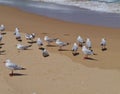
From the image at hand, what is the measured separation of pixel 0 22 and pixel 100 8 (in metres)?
12.4

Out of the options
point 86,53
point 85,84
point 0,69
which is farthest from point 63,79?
point 86,53

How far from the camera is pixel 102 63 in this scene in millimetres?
14711

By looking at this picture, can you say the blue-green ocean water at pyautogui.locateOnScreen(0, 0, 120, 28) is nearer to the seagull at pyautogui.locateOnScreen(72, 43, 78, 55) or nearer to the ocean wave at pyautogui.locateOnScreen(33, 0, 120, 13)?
the ocean wave at pyautogui.locateOnScreen(33, 0, 120, 13)

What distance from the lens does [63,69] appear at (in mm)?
13391

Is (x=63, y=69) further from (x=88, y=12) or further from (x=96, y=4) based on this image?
(x=96, y=4)

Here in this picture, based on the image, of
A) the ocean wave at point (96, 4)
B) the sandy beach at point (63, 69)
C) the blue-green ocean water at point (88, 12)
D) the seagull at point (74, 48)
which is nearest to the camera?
the sandy beach at point (63, 69)

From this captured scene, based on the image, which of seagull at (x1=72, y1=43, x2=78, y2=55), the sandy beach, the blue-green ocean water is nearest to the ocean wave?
the blue-green ocean water

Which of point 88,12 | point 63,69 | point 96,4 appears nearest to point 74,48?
point 63,69

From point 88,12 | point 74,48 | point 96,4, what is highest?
point 74,48

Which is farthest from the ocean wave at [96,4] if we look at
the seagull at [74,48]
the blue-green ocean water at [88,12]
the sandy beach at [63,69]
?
the seagull at [74,48]

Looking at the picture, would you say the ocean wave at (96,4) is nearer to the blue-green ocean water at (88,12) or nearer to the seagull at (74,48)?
the blue-green ocean water at (88,12)

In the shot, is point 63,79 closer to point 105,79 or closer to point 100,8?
point 105,79

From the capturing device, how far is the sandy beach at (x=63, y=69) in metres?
11.4

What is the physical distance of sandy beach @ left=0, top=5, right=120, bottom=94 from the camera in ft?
37.5
